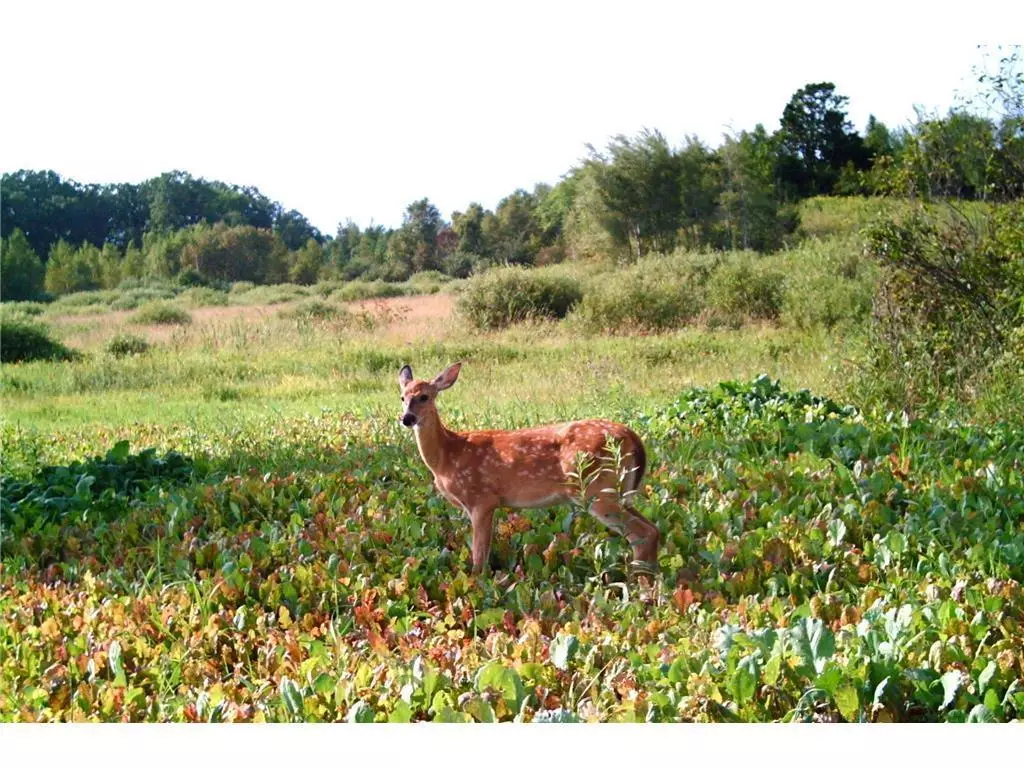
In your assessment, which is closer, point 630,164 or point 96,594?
point 96,594

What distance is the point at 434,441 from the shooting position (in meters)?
4.55

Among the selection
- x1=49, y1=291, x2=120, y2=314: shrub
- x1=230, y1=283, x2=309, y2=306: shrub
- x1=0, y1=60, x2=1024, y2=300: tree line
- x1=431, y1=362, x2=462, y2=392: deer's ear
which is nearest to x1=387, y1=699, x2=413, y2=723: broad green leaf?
x1=431, y1=362, x2=462, y2=392: deer's ear

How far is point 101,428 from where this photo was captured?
9430 millimetres

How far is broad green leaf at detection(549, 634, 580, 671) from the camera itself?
357 cm

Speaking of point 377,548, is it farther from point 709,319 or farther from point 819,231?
point 819,231

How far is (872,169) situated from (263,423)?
592cm

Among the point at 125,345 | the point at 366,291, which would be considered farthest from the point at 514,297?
the point at 125,345

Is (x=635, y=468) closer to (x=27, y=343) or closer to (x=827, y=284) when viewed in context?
(x=827, y=284)

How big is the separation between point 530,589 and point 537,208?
1507 centimetres

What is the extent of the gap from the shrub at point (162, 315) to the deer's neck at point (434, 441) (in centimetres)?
856

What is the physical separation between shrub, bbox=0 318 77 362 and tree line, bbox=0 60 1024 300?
791 millimetres

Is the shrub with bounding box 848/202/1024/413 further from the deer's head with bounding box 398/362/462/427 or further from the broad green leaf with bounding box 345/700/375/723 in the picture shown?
the broad green leaf with bounding box 345/700/375/723

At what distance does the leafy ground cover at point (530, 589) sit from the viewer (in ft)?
11.0
